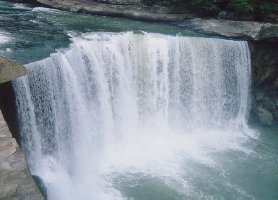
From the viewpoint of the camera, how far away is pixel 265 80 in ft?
44.7

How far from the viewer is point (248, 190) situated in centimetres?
962

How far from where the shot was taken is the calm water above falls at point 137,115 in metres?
9.19

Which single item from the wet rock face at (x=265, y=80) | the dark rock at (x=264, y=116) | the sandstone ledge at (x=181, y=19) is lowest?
the dark rock at (x=264, y=116)

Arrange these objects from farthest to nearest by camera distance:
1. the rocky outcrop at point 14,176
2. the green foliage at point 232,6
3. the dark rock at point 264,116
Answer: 1. the green foliage at point 232,6
2. the dark rock at point 264,116
3. the rocky outcrop at point 14,176

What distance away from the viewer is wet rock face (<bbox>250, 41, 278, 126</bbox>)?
43.2 ft

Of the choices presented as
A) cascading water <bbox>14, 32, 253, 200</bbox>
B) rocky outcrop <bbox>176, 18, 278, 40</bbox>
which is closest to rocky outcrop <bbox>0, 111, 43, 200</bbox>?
cascading water <bbox>14, 32, 253, 200</bbox>

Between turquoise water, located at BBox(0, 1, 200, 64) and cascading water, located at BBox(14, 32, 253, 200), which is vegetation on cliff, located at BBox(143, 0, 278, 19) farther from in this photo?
cascading water, located at BBox(14, 32, 253, 200)

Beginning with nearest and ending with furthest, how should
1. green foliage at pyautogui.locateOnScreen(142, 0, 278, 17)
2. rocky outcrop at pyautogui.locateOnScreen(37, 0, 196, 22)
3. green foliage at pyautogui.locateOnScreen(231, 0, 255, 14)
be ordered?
1. green foliage at pyautogui.locateOnScreen(231, 0, 255, 14)
2. green foliage at pyautogui.locateOnScreen(142, 0, 278, 17)
3. rocky outcrop at pyautogui.locateOnScreen(37, 0, 196, 22)

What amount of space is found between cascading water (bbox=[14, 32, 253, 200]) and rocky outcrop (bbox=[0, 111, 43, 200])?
263 centimetres

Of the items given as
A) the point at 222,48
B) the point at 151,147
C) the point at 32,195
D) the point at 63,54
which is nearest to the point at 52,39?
the point at 63,54

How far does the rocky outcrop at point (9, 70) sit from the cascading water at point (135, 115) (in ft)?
1.93

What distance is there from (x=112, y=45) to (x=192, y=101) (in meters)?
3.00

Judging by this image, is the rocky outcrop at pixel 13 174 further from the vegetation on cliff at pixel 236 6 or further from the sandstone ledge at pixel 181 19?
the vegetation on cliff at pixel 236 6

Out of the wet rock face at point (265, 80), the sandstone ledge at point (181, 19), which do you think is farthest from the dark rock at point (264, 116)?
the sandstone ledge at point (181, 19)
